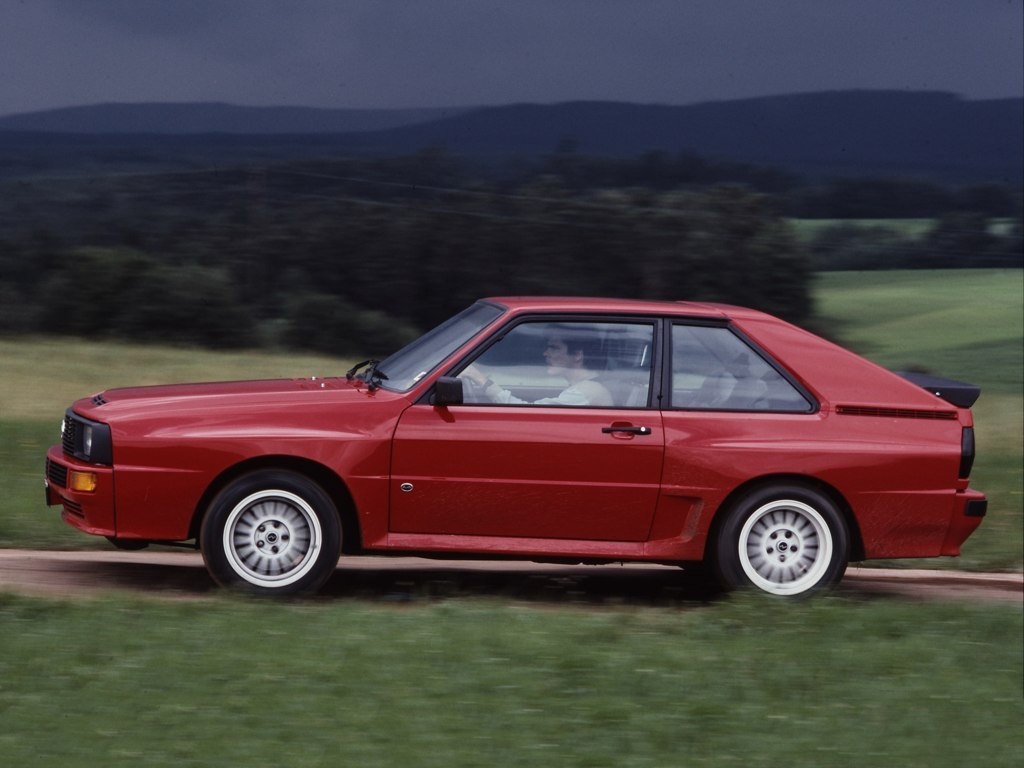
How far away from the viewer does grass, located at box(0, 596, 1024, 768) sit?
185 inches

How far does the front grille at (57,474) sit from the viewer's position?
22.9 feet

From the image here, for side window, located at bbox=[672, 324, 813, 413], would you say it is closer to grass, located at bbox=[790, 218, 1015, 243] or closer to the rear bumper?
the rear bumper

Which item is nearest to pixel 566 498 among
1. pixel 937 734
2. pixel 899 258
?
pixel 937 734

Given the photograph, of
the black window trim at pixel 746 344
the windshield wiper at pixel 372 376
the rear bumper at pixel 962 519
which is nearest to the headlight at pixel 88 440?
the windshield wiper at pixel 372 376

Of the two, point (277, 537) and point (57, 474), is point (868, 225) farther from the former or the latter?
point (57, 474)

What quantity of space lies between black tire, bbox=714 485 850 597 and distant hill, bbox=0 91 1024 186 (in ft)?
32.6

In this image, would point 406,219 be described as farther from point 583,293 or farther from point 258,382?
point 258,382

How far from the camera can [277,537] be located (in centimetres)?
693

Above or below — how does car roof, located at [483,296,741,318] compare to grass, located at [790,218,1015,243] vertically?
below

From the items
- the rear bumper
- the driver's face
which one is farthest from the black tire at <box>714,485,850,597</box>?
the driver's face

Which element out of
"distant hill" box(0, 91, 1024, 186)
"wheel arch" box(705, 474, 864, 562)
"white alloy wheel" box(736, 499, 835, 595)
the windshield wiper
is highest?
"distant hill" box(0, 91, 1024, 186)

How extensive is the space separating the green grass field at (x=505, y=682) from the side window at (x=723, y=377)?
3.29 feet

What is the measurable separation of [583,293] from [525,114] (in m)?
2.17

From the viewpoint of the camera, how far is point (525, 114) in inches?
654
